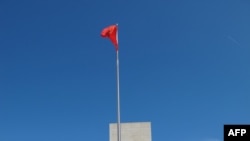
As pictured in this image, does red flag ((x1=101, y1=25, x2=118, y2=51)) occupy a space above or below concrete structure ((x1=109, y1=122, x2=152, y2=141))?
above

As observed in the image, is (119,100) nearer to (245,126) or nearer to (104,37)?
(104,37)

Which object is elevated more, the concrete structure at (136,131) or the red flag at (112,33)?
the red flag at (112,33)

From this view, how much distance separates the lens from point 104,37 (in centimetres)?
4400

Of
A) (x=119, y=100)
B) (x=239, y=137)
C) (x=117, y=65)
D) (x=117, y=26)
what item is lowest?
(x=239, y=137)

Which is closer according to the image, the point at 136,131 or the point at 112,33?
the point at 112,33

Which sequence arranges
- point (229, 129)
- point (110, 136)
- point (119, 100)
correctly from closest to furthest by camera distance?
point (229, 129)
point (119, 100)
point (110, 136)

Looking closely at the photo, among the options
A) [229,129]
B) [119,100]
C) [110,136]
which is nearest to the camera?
[229,129]

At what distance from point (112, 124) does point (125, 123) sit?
1363 millimetres

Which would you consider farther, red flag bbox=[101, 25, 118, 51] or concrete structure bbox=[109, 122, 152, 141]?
concrete structure bbox=[109, 122, 152, 141]

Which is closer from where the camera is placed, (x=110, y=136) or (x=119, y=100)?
(x=119, y=100)

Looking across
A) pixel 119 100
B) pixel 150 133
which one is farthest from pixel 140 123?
pixel 119 100

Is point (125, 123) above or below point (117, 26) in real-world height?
below

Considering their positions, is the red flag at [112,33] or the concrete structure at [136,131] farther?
the concrete structure at [136,131]

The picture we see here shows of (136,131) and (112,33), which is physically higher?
(112,33)
